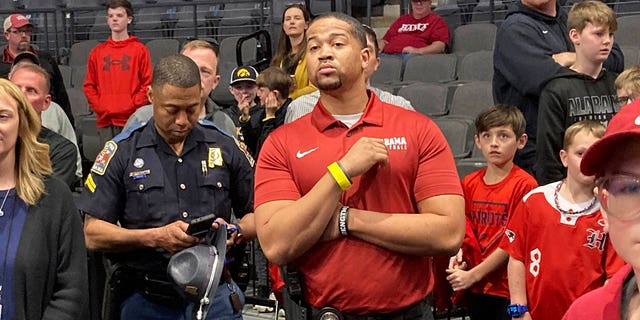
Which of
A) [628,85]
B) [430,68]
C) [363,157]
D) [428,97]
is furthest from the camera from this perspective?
[430,68]

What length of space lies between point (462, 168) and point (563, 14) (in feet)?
6.13

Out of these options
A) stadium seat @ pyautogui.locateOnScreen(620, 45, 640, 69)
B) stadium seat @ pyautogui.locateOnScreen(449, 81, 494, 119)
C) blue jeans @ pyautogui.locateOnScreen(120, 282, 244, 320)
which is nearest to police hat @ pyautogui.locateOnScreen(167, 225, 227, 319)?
blue jeans @ pyautogui.locateOnScreen(120, 282, 244, 320)

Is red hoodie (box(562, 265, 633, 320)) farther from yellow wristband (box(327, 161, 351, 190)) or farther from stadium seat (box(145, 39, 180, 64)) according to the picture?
stadium seat (box(145, 39, 180, 64))

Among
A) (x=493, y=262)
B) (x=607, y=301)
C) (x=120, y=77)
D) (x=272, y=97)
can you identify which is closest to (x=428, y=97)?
(x=272, y=97)

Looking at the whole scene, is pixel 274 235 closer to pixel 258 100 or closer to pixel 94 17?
pixel 258 100

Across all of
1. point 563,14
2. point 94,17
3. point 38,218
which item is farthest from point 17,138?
point 94,17

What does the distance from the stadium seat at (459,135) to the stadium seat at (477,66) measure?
4.37ft

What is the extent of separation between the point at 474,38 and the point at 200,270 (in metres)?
6.60

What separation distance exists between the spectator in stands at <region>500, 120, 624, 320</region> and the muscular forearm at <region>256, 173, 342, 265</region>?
1.28 metres

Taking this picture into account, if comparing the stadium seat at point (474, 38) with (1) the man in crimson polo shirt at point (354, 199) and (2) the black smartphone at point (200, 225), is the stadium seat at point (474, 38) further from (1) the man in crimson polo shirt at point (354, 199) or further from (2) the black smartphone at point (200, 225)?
(1) the man in crimson polo shirt at point (354, 199)

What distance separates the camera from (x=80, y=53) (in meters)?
11.8

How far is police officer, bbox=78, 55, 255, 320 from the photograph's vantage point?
3746 mm

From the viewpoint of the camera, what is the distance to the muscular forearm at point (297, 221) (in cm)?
305

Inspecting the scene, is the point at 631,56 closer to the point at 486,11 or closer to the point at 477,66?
the point at 477,66
